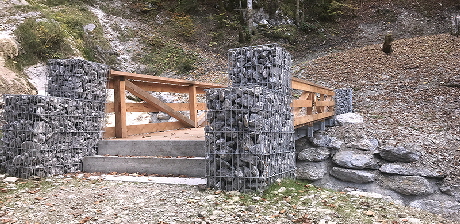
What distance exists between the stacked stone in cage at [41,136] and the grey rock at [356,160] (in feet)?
16.4

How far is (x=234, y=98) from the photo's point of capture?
424 cm

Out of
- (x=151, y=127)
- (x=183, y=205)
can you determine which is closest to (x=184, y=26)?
(x=151, y=127)

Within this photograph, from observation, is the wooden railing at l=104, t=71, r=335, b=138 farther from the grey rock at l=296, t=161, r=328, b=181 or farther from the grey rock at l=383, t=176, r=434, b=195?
the grey rock at l=383, t=176, r=434, b=195

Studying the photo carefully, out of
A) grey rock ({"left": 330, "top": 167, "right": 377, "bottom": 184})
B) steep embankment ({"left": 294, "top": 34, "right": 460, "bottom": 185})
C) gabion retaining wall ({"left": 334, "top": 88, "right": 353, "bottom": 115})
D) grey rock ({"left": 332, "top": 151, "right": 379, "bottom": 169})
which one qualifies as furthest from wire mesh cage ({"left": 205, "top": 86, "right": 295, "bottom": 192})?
gabion retaining wall ({"left": 334, "top": 88, "right": 353, "bottom": 115})

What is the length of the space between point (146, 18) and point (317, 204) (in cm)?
1624

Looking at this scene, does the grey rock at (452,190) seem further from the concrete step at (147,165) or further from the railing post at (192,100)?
the railing post at (192,100)

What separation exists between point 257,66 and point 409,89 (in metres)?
7.80

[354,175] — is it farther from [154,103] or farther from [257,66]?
[154,103]

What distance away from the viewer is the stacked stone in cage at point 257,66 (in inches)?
182

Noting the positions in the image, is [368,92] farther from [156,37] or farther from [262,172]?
[156,37]

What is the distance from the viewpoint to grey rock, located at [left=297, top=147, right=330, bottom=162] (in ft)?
24.7

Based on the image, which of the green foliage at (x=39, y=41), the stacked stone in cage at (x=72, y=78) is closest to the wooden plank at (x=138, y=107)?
the stacked stone in cage at (x=72, y=78)

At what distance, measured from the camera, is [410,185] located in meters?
6.41

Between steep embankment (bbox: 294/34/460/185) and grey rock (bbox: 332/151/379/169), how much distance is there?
0.76 meters
